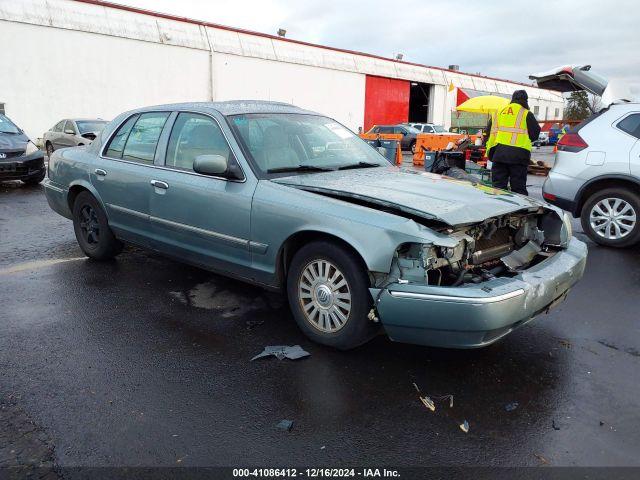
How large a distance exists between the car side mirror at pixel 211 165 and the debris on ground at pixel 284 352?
1.31 meters

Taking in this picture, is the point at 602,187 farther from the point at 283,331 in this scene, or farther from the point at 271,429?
the point at 271,429

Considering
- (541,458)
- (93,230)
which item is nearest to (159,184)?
(93,230)

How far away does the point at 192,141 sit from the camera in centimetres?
437

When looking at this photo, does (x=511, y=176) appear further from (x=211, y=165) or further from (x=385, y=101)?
(x=385, y=101)

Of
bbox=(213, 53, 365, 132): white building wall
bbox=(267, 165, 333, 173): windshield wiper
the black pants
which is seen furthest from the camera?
bbox=(213, 53, 365, 132): white building wall

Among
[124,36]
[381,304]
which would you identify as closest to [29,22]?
[124,36]

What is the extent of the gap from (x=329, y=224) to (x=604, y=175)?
440 cm

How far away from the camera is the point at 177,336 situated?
3779 mm

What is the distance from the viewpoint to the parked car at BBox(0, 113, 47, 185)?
1060 cm

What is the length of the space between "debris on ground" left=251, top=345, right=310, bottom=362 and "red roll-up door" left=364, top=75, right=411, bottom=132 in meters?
32.1

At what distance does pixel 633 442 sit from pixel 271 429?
1792mm

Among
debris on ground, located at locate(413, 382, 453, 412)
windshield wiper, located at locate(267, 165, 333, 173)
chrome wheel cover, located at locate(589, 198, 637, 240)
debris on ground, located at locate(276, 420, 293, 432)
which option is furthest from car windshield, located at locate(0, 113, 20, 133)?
debris on ground, located at locate(413, 382, 453, 412)

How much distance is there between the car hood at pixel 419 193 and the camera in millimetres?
3229

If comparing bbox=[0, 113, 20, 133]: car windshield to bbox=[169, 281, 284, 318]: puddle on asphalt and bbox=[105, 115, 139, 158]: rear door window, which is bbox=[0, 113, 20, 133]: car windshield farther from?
bbox=[169, 281, 284, 318]: puddle on asphalt
